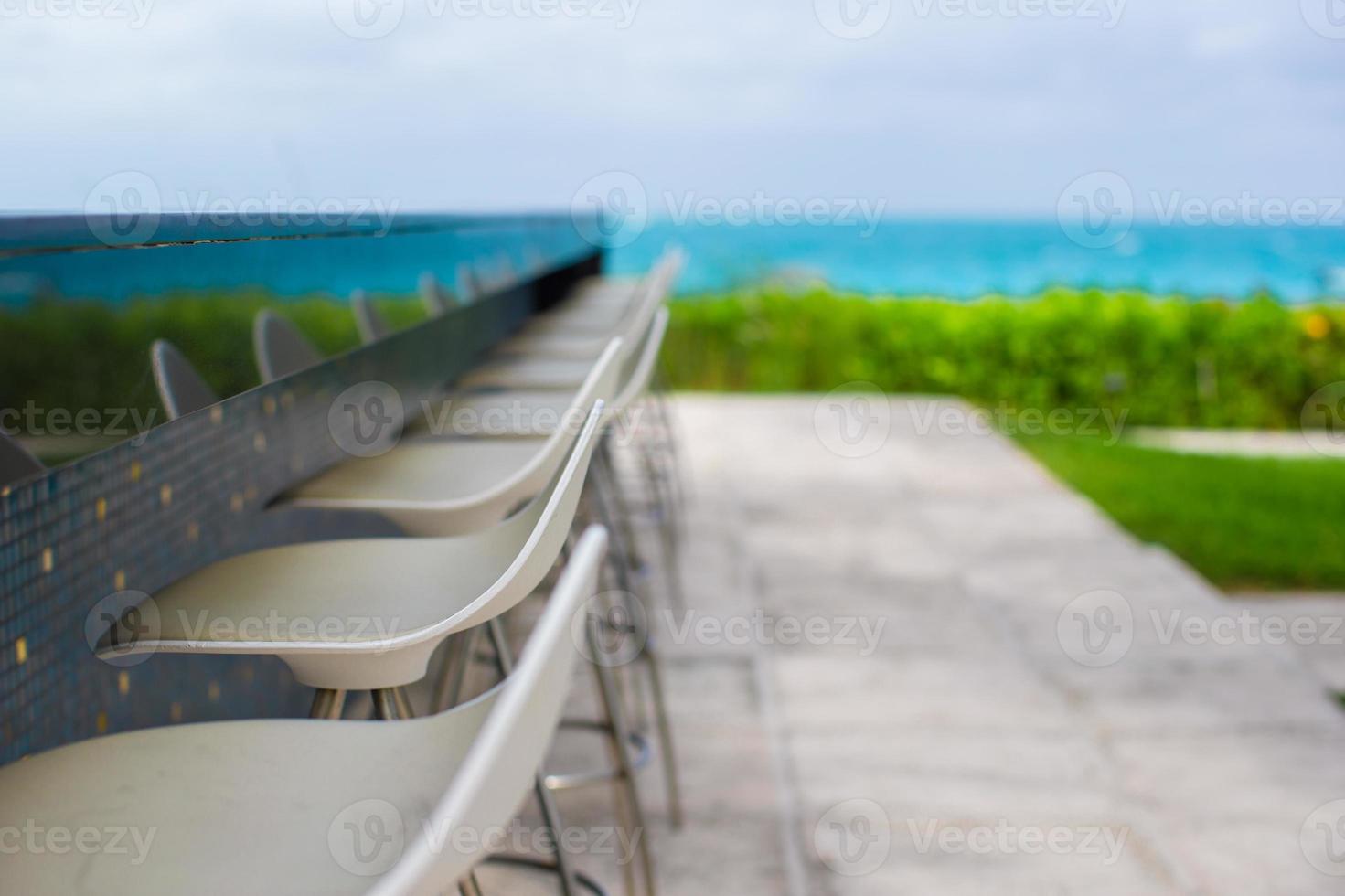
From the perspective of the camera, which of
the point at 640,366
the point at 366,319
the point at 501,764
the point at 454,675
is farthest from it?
the point at 640,366

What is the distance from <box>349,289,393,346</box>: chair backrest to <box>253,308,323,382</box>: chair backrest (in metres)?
0.25

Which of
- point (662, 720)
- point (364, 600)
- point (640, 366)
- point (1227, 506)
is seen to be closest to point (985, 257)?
point (1227, 506)

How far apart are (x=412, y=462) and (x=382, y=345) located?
0.83 metres

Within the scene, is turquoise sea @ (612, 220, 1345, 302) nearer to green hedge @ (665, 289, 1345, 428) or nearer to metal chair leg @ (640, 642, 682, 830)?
green hedge @ (665, 289, 1345, 428)

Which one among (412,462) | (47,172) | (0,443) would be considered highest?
(47,172)

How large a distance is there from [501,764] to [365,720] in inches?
18.4

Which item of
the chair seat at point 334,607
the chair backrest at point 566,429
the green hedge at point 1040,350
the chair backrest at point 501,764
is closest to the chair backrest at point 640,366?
the chair backrest at point 566,429

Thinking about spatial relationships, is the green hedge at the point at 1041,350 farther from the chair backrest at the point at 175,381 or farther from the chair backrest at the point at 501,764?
the chair backrest at the point at 501,764

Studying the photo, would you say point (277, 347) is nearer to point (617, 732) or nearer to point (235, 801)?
point (617, 732)

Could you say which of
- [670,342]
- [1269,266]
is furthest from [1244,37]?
[670,342]

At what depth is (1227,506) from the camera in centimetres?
463

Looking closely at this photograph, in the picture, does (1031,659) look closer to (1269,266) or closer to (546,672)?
(546,672)

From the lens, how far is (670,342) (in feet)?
25.5

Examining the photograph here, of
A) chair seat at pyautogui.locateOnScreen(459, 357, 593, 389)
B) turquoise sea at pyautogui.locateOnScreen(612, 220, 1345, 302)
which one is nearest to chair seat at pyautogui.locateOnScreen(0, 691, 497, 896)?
chair seat at pyautogui.locateOnScreen(459, 357, 593, 389)
